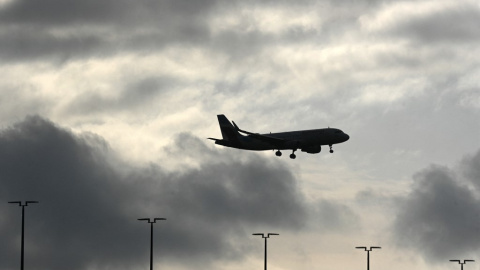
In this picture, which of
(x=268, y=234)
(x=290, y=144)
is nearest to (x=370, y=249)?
(x=268, y=234)

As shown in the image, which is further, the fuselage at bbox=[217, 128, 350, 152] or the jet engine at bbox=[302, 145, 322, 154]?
the jet engine at bbox=[302, 145, 322, 154]

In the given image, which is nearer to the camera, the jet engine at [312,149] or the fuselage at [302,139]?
the fuselage at [302,139]

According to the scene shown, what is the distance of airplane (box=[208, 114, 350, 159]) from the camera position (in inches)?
7234

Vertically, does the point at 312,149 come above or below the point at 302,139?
below

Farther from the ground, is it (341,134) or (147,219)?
(341,134)

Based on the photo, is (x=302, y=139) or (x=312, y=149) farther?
(x=302, y=139)

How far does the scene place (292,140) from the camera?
18538cm

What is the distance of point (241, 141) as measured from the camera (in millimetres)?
191375

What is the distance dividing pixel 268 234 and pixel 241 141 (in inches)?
1852

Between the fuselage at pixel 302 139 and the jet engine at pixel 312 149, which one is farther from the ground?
the fuselage at pixel 302 139

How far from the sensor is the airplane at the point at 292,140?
7234 inches

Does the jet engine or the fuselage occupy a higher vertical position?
the fuselage

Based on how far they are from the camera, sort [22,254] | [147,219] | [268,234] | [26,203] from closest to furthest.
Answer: [22,254] → [26,203] → [147,219] → [268,234]

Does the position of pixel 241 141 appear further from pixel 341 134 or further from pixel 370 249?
pixel 370 249
